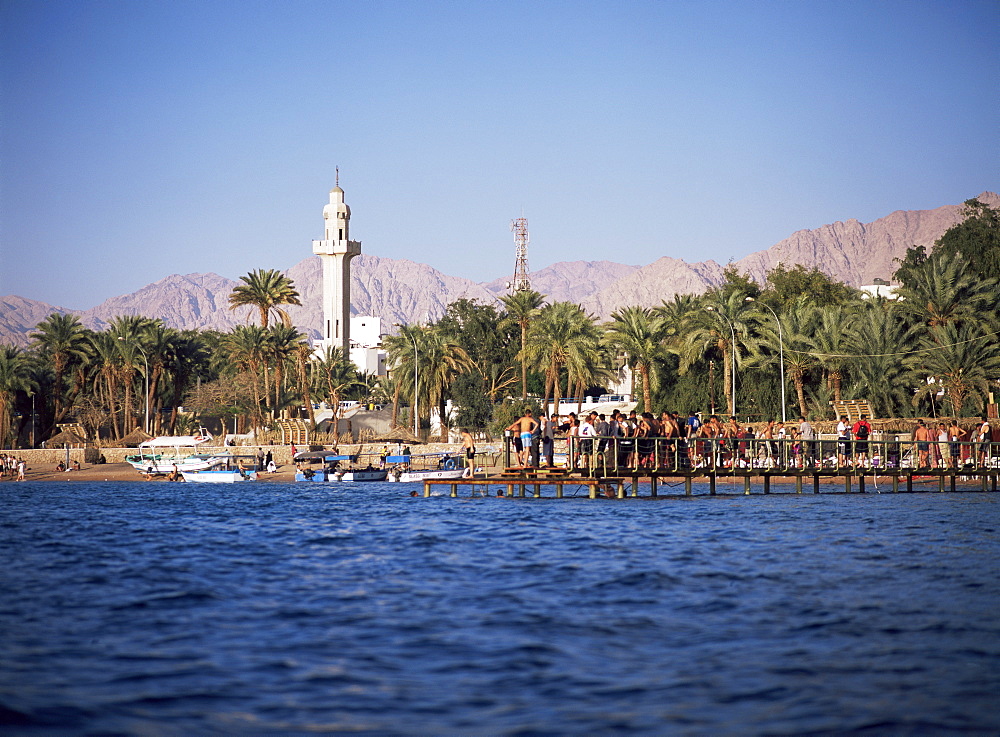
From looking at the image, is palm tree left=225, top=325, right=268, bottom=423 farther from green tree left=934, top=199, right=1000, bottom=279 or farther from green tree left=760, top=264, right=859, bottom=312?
green tree left=934, top=199, right=1000, bottom=279

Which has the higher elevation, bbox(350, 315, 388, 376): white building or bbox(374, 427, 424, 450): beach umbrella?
bbox(350, 315, 388, 376): white building

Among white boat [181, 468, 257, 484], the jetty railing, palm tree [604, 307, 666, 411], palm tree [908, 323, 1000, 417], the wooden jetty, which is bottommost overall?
white boat [181, 468, 257, 484]

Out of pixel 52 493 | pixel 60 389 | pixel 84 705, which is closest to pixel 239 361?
pixel 60 389

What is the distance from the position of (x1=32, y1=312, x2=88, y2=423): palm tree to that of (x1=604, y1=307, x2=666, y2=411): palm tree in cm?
3804

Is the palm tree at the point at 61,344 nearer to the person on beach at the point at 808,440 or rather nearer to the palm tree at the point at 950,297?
the palm tree at the point at 950,297

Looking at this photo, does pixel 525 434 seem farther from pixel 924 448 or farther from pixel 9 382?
pixel 9 382

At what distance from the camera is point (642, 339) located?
67.3m

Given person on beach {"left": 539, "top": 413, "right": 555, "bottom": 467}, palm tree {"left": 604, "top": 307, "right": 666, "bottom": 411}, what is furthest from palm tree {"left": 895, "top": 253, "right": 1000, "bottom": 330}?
person on beach {"left": 539, "top": 413, "right": 555, "bottom": 467}

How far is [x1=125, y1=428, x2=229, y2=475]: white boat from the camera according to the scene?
63906 millimetres

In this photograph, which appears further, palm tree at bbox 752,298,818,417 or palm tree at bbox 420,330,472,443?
palm tree at bbox 420,330,472,443

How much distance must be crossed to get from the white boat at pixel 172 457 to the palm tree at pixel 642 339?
2473cm

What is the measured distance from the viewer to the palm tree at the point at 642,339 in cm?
6712

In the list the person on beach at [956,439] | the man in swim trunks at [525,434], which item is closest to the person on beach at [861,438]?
the person on beach at [956,439]

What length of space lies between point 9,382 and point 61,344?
4.44 m
